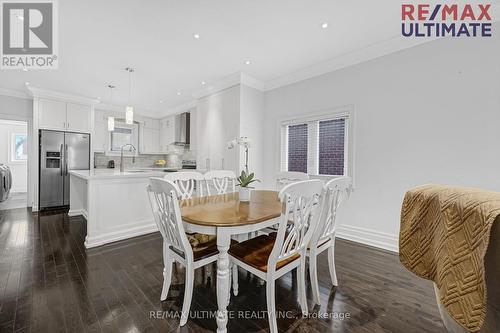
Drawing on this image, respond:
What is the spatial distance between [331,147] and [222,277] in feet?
8.76

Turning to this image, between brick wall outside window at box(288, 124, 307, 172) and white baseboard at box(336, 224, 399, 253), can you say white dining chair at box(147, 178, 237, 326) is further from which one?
brick wall outside window at box(288, 124, 307, 172)

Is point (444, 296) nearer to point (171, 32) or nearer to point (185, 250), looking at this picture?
point (185, 250)

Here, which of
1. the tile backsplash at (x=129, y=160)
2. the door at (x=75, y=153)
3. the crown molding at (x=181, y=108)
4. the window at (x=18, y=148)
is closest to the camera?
the door at (x=75, y=153)

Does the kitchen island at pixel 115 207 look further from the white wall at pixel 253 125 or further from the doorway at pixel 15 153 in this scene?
the doorway at pixel 15 153

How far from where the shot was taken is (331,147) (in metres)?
3.32

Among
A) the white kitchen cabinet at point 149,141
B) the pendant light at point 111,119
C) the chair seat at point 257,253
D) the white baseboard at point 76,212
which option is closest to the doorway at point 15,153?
the white kitchen cabinet at point 149,141

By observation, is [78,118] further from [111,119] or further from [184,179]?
[184,179]

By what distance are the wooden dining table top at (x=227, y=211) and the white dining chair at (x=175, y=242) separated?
0.34 ft

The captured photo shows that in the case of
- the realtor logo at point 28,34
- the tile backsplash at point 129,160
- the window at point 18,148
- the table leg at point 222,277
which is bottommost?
the table leg at point 222,277

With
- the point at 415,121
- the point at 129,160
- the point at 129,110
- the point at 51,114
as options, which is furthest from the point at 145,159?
the point at 415,121

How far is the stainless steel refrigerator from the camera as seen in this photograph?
14.7 feet

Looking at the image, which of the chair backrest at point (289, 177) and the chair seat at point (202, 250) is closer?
the chair seat at point (202, 250)

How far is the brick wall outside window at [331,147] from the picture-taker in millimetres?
3207

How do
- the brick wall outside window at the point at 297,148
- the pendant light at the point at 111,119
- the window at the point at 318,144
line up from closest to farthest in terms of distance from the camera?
1. the window at the point at 318,144
2. the pendant light at the point at 111,119
3. the brick wall outside window at the point at 297,148
